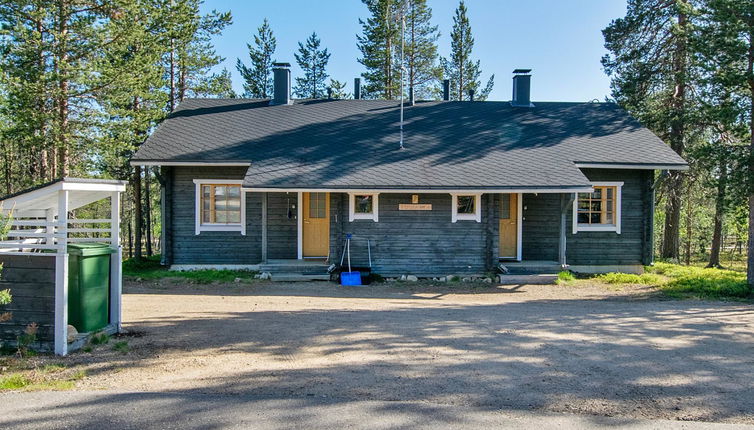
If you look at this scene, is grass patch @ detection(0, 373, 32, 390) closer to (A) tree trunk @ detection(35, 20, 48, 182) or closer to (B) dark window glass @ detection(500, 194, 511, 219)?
(B) dark window glass @ detection(500, 194, 511, 219)

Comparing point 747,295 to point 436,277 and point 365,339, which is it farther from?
point 365,339

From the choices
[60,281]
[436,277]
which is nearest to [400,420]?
[60,281]

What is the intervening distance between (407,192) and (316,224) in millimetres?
2948

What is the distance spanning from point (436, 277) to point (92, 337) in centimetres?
849

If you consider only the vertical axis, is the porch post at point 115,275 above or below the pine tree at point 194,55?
below

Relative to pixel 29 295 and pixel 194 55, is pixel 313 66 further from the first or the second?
pixel 29 295

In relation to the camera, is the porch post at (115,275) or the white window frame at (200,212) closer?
the porch post at (115,275)

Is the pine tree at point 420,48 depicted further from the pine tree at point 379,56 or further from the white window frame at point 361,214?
the white window frame at point 361,214

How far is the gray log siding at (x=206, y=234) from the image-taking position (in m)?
13.9

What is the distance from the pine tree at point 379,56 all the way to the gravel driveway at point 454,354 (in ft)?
68.6

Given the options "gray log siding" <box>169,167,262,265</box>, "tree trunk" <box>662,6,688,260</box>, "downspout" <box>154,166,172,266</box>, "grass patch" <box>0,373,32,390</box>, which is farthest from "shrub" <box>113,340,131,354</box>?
"tree trunk" <box>662,6,688,260</box>

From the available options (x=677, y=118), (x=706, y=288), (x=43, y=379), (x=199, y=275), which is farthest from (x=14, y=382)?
(x=677, y=118)

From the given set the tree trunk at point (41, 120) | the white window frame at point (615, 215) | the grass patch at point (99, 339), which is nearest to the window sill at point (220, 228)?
the tree trunk at point (41, 120)

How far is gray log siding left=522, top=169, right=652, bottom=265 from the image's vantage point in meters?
14.2
